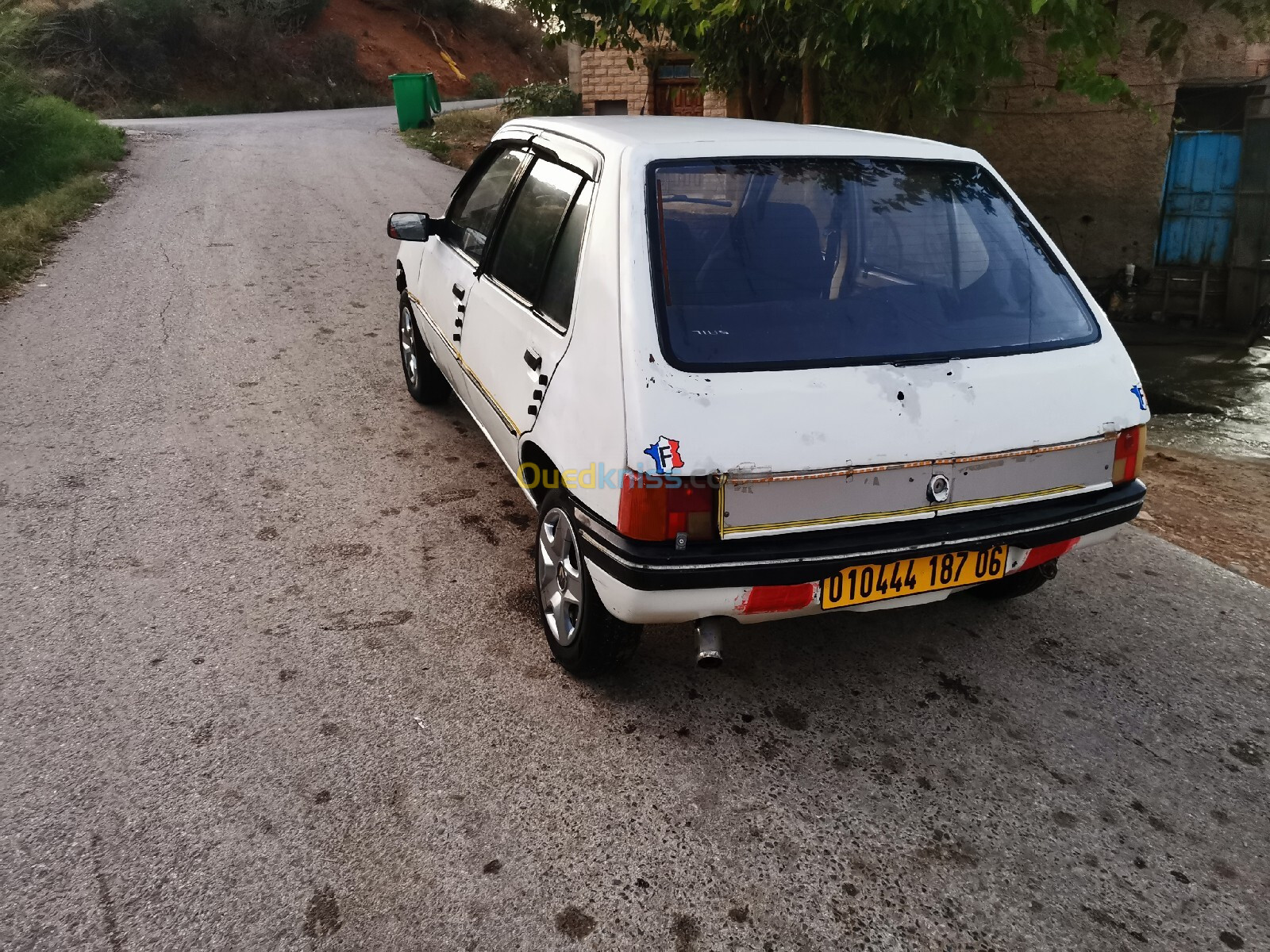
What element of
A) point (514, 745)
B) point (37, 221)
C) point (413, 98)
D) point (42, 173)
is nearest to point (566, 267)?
point (514, 745)

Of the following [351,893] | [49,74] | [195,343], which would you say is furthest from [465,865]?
[49,74]

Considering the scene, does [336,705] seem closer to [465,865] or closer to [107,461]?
[465,865]

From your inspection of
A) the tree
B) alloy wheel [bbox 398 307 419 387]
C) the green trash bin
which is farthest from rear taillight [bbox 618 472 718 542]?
the green trash bin

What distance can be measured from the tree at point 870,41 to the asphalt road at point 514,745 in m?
3.00

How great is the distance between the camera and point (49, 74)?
26.0 m

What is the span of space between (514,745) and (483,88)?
37.7m

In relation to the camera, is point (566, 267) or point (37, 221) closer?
point (566, 267)

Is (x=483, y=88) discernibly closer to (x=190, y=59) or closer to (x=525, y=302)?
(x=190, y=59)

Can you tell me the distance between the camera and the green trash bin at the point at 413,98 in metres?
19.8

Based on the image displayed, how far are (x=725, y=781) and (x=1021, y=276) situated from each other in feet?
6.24

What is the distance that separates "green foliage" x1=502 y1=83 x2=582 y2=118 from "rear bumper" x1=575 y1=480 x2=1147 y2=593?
17.1 metres

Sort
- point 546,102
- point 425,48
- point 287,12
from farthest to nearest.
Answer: point 425,48, point 287,12, point 546,102

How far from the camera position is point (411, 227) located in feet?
15.0

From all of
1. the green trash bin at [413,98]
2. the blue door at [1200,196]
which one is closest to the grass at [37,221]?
the green trash bin at [413,98]
